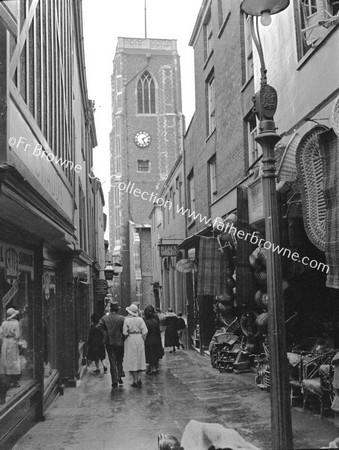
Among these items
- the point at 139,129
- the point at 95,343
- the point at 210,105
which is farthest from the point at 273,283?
the point at 139,129

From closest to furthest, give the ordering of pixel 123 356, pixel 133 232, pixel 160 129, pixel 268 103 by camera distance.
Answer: pixel 268 103
pixel 123 356
pixel 133 232
pixel 160 129

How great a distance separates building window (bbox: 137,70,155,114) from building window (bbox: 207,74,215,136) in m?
38.3

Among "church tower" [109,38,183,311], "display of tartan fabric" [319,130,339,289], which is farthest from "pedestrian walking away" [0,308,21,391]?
"church tower" [109,38,183,311]

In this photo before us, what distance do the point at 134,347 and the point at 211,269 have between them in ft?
8.09

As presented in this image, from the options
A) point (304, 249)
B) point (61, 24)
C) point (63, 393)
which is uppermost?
point (61, 24)

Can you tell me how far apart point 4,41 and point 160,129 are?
166 feet

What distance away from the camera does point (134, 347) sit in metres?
11.6

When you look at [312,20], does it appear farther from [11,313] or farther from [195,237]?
[195,237]

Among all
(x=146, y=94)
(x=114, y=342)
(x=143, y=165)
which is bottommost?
(x=114, y=342)

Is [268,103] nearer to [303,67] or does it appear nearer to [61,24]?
[303,67]

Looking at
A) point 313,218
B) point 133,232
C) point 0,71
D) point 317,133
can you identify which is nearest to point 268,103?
point 317,133

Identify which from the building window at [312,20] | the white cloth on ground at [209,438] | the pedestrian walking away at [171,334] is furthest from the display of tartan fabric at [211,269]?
the white cloth on ground at [209,438]

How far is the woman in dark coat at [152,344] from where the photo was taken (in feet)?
44.8

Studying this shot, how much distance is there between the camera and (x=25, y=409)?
7.30 m
